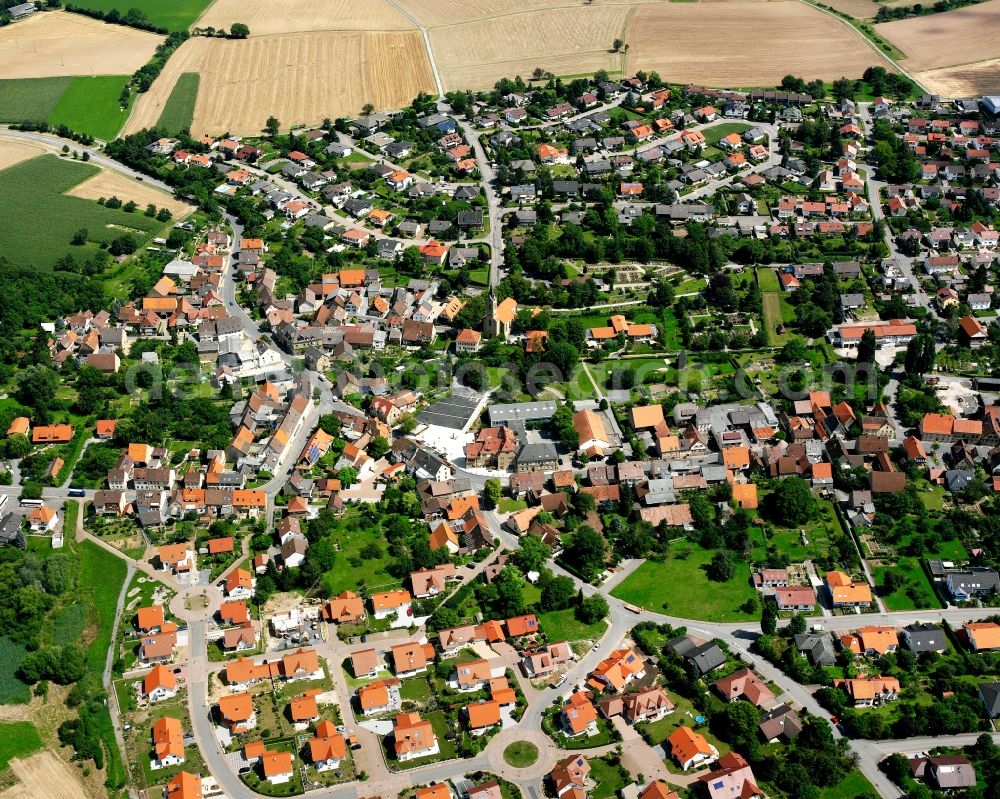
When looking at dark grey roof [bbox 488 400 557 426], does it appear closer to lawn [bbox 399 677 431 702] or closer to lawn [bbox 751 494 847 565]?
lawn [bbox 751 494 847 565]

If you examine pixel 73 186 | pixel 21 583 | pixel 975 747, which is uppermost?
pixel 73 186

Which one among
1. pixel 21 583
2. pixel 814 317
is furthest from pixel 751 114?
pixel 21 583

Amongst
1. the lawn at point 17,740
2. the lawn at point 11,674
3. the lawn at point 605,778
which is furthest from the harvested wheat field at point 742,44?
the lawn at point 17,740

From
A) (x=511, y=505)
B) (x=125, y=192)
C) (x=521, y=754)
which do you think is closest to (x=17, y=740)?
(x=521, y=754)

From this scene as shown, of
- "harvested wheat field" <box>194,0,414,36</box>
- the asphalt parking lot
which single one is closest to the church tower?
the asphalt parking lot

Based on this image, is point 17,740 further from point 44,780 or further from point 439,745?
point 439,745

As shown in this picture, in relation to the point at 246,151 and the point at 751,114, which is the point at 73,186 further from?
the point at 751,114

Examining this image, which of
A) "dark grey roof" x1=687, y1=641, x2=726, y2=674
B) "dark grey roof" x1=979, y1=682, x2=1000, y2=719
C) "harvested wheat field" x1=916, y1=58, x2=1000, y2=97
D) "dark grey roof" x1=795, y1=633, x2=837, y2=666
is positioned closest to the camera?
"dark grey roof" x1=979, y1=682, x2=1000, y2=719
